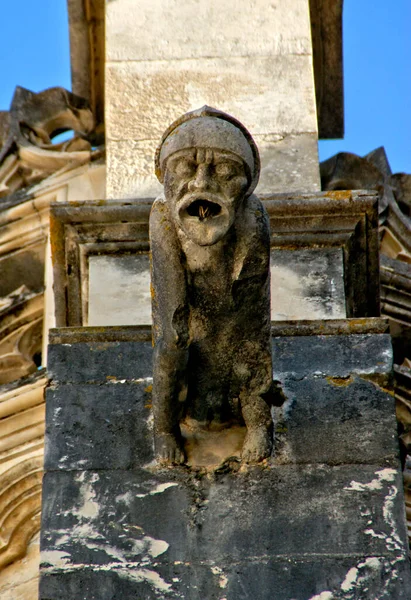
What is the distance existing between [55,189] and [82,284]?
251 centimetres

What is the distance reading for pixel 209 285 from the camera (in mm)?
6051

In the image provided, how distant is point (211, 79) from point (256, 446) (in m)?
2.54

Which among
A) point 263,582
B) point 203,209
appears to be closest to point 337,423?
point 263,582

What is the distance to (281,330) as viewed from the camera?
6.80m

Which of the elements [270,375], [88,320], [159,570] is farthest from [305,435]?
[88,320]

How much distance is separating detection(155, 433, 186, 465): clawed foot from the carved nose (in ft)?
3.02

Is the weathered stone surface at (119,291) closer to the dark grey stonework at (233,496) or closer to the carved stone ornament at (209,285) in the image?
the dark grey stonework at (233,496)

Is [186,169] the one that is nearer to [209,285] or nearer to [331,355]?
[209,285]

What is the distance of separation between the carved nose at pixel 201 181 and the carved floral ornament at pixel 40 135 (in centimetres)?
407

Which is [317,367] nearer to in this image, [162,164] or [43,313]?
A: [162,164]

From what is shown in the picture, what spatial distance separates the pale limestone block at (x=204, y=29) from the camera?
333 inches

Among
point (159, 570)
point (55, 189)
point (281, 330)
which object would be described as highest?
point (55, 189)

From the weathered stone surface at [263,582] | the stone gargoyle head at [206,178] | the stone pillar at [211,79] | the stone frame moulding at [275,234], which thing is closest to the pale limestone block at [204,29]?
the stone pillar at [211,79]

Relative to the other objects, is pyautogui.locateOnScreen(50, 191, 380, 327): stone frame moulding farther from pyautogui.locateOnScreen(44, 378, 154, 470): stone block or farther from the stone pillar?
pyautogui.locateOnScreen(44, 378, 154, 470): stone block
